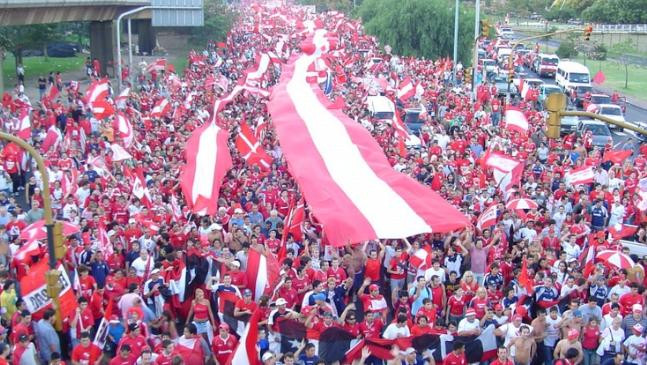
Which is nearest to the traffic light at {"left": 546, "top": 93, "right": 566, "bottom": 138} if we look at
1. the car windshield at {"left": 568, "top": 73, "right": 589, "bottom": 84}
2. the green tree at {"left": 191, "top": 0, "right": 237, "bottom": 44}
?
the car windshield at {"left": 568, "top": 73, "right": 589, "bottom": 84}

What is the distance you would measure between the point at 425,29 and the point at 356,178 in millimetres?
37148

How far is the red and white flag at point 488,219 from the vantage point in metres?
15.0

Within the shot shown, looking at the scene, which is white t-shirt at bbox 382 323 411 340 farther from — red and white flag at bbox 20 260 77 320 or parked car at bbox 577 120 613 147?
parked car at bbox 577 120 613 147

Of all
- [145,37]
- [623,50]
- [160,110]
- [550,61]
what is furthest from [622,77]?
[160,110]

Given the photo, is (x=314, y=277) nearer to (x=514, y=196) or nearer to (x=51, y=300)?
(x=51, y=300)

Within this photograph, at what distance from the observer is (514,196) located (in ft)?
54.1

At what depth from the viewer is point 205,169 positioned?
16.5 m

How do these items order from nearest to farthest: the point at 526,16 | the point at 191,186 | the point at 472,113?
1. the point at 191,186
2. the point at 472,113
3. the point at 526,16

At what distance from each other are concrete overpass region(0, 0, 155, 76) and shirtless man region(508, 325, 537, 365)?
2469 centimetres

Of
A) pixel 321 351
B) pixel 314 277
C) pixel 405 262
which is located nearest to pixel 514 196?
pixel 405 262

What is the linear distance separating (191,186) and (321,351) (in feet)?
21.0

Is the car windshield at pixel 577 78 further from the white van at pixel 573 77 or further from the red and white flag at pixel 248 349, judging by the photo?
the red and white flag at pixel 248 349

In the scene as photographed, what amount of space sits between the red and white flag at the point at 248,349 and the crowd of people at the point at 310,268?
34cm

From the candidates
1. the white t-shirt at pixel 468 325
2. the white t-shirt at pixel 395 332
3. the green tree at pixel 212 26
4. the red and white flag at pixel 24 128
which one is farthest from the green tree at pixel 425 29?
the white t-shirt at pixel 395 332
